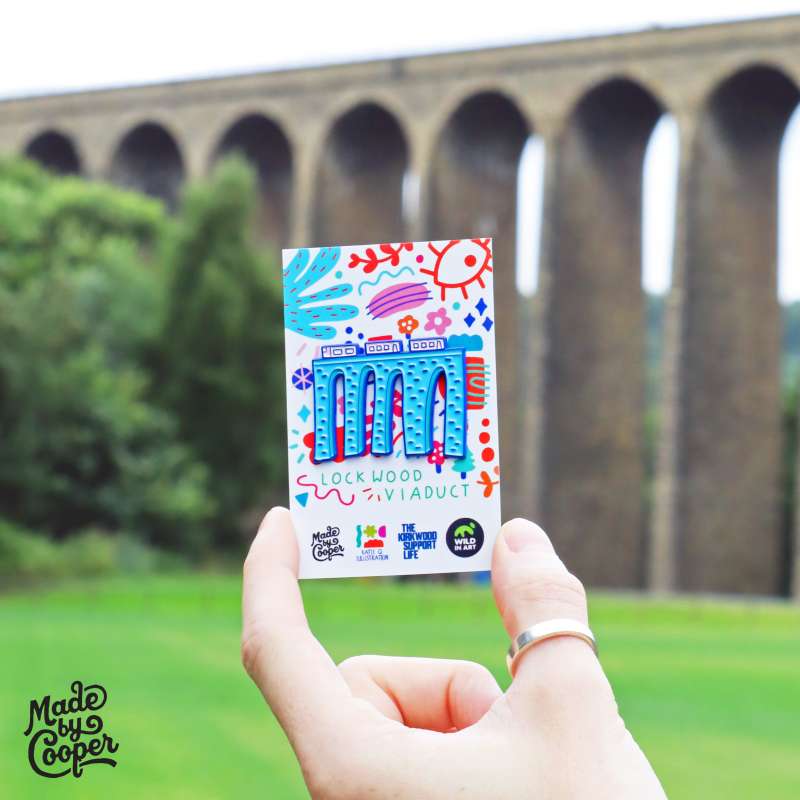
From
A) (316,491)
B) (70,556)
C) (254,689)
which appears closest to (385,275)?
(316,491)

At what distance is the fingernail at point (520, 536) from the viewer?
1956 millimetres

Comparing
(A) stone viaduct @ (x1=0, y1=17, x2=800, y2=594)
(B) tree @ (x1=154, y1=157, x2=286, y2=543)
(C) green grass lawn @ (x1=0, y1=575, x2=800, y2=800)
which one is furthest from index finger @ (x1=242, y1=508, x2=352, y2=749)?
(A) stone viaduct @ (x1=0, y1=17, x2=800, y2=594)

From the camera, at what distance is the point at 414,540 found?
2.08m

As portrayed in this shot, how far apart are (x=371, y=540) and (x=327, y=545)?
66mm

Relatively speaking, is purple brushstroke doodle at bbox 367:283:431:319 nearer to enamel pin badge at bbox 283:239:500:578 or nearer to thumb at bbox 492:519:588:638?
enamel pin badge at bbox 283:239:500:578

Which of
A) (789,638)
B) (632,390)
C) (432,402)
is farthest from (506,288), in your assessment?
(432,402)

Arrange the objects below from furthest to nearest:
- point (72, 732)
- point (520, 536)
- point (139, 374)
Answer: point (139, 374) < point (72, 732) < point (520, 536)

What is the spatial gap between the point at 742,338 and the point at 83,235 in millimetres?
16862

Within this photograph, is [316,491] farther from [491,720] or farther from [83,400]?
[83,400]

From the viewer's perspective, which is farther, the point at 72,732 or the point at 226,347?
the point at 226,347

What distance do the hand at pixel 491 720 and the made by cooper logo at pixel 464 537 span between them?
0.23ft

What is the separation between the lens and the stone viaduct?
1289 inches

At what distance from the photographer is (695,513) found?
32.7 metres

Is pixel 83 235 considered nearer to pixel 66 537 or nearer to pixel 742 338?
pixel 66 537
